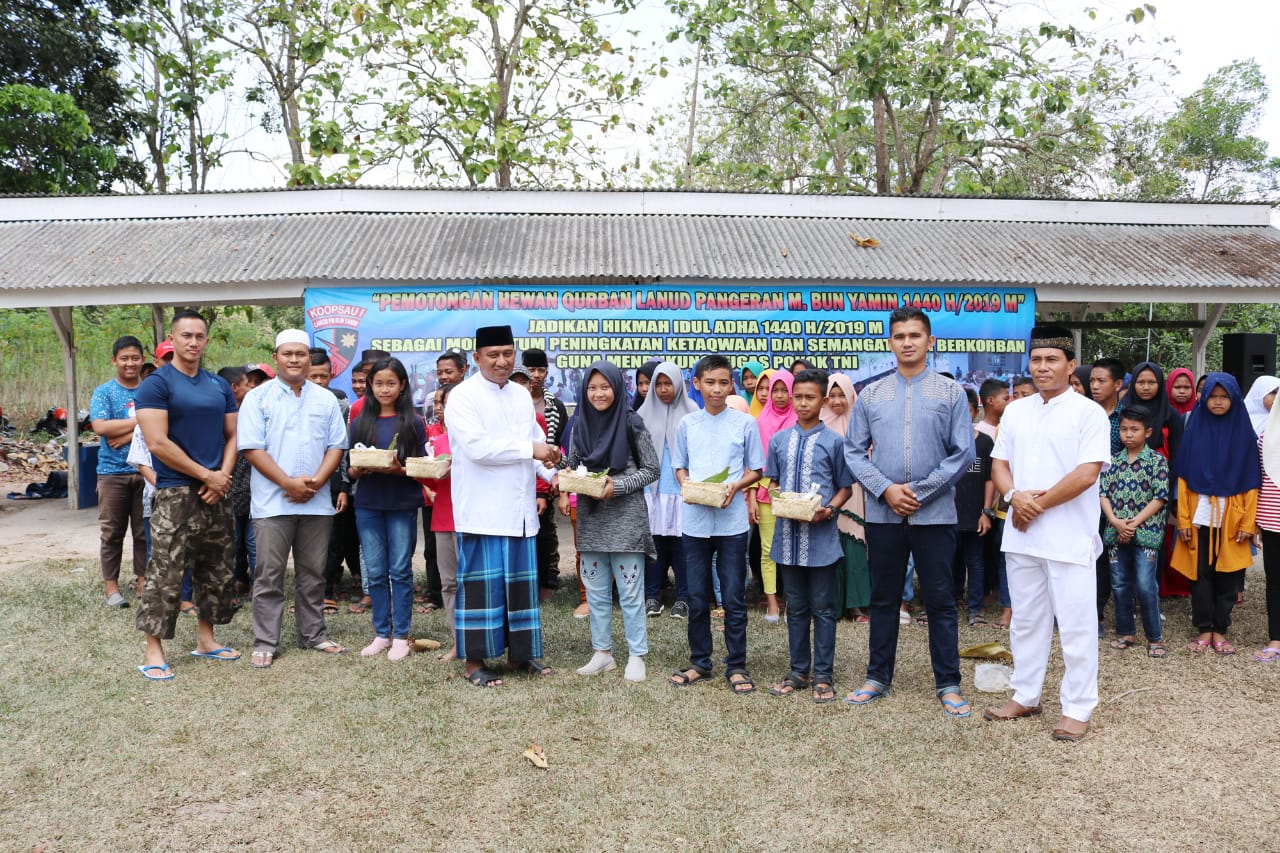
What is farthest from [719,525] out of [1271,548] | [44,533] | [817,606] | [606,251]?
[44,533]

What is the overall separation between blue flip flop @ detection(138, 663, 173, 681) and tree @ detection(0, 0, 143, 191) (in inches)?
584

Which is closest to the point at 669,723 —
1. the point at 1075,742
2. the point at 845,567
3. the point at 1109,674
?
the point at 1075,742

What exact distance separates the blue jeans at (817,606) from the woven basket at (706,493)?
45 cm

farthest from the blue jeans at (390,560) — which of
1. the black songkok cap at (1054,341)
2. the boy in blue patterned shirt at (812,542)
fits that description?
the black songkok cap at (1054,341)

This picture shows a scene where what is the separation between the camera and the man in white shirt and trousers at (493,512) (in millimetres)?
4570

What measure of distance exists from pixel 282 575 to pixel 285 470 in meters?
0.63

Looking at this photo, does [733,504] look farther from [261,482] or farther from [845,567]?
[261,482]

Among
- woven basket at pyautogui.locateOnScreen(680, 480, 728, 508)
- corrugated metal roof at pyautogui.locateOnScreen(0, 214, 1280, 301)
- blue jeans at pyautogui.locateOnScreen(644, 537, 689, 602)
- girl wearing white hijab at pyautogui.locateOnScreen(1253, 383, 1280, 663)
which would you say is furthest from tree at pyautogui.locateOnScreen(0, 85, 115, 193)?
girl wearing white hijab at pyautogui.locateOnScreen(1253, 383, 1280, 663)

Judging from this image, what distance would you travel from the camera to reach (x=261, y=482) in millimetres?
5016

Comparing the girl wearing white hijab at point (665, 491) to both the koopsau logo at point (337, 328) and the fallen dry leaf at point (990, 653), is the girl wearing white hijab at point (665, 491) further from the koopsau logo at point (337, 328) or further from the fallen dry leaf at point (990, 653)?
the koopsau logo at point (337, 328)

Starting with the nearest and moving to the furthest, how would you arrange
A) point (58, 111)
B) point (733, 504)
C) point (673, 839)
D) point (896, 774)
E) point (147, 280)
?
point (673, 839) → point (896, 774) → point (733, 504) → point (147, 280) → point (58, 111)

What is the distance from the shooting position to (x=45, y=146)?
50.9 ft

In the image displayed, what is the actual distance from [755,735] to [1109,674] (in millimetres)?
2223

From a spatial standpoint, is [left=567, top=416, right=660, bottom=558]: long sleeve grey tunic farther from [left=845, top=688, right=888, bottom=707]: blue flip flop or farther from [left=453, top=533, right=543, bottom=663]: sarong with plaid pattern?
[left=845, top=688, right=888, bottom=707]: blue flip flop
